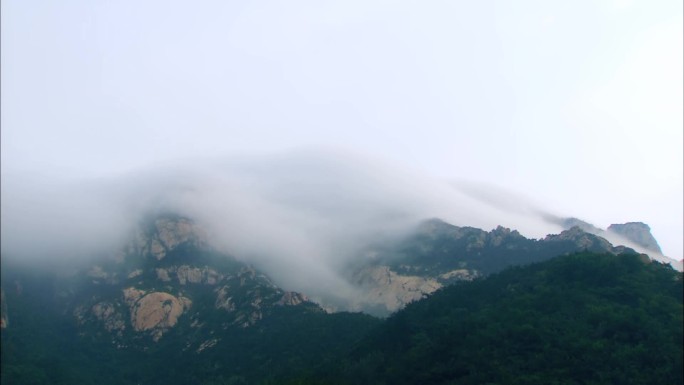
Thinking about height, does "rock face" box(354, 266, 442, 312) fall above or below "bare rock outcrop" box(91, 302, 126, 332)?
above

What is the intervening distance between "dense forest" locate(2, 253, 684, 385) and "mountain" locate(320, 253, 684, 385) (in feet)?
0.69

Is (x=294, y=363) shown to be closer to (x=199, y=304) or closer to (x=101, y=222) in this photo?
(x=199, y=304)

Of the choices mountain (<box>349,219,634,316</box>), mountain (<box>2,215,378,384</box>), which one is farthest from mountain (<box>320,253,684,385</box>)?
mountain (<box>349,219,634,316</box>)

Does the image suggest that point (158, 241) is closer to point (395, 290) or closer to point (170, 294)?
point (170, 294)

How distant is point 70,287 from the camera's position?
16812cm

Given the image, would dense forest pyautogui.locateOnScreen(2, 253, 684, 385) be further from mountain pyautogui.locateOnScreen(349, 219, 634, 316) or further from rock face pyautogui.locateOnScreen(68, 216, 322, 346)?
mountain pyautogui.locateOnScreen(349, 219, 634, 316)

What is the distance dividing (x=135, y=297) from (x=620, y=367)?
129 m

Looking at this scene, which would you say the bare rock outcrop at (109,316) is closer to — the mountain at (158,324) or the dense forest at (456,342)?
the mountain at (158,324)

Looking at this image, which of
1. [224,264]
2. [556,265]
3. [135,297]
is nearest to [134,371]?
[135,297]

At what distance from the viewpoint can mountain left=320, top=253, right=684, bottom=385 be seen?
73312 millimetres

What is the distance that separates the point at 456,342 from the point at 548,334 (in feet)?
45.8

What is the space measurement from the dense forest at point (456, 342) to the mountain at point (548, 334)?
0.21 metres

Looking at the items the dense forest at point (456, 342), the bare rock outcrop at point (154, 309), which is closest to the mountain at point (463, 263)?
the dense forest at point (456, 342)

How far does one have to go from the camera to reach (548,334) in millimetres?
84312
